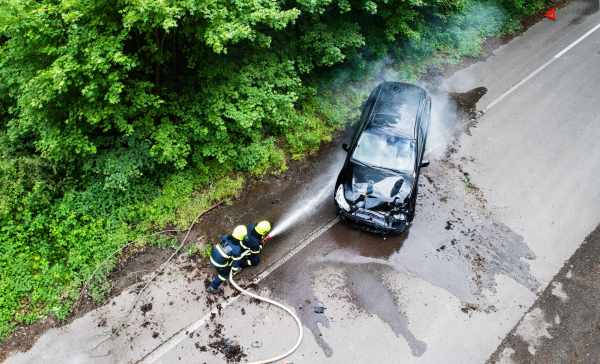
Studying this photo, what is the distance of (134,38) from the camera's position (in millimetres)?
6965

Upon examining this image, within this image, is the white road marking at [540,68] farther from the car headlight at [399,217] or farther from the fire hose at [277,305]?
the fire hose at [277,305]

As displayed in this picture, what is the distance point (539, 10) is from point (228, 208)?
47.3 feet

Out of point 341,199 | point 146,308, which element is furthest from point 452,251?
point 146,308

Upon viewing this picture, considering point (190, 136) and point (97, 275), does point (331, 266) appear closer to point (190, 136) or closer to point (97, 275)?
point (190, 136)

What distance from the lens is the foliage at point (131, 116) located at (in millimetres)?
5523

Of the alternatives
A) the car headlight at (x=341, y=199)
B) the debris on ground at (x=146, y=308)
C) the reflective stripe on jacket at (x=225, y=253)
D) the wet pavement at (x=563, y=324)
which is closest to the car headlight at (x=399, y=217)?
the car headlight at (x=341, y=199)

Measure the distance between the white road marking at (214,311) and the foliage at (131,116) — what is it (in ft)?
5.89

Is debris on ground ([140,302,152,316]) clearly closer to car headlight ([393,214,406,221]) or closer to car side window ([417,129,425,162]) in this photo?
car headlight ([393,214,406,221])

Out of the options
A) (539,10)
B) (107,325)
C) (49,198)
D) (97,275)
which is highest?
(539,10)

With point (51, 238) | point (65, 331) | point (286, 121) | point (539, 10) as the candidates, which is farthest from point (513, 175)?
point (51, 238)

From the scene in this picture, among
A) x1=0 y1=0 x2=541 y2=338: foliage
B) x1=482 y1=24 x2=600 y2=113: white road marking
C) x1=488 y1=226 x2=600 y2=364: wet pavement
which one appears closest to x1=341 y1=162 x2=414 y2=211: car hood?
x1=0 y1=0 x2=541 y2=338: foliage

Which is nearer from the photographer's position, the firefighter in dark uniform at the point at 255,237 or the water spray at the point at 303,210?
the firefighter in dark uniform at the point at 255,237

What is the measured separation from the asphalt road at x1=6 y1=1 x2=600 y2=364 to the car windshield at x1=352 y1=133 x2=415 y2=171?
1.25 m

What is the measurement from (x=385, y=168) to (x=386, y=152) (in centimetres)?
40
